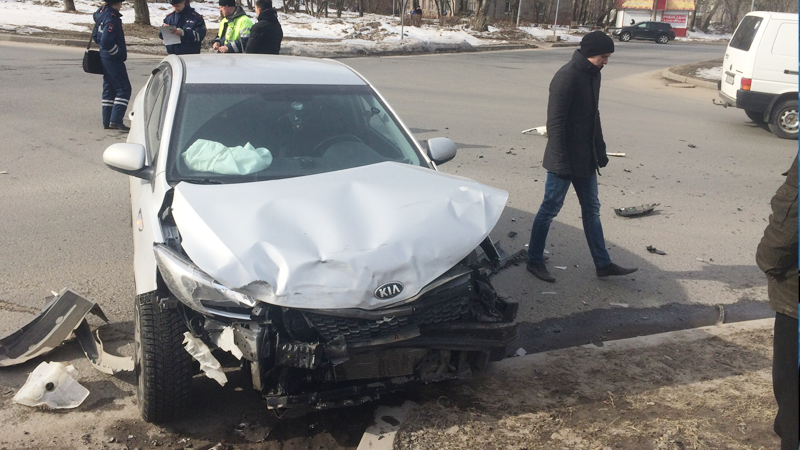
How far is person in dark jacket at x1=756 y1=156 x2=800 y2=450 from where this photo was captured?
8.29 ft

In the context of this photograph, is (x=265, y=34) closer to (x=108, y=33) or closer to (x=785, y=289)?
(x=108, y=33)

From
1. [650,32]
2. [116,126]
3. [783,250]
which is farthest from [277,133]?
[650,32]

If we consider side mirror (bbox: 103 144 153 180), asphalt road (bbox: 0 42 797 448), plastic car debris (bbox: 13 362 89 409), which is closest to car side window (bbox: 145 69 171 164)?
side mirror (bbox: 103 144 153 180)

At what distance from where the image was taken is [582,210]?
5.09 metres

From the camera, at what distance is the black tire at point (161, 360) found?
300 cm

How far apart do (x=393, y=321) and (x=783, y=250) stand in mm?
1646

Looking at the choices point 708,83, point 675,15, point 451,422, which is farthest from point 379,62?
point 675,15

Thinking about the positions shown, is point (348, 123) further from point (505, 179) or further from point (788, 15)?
point (788, 15)

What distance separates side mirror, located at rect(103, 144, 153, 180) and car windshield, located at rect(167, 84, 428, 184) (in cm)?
18

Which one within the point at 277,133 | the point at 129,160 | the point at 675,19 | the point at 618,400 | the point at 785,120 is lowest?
the point at 618,400

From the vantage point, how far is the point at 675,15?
196 ft

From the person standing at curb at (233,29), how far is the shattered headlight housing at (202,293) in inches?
250

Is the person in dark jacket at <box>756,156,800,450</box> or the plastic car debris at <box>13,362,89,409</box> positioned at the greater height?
the person in dark jacket at <box>756,156,800,450</box>

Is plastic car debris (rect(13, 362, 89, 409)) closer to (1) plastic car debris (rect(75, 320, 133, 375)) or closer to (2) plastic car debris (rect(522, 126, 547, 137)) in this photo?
(1) plastic car debris (rect(75, 320, 133, 375))
